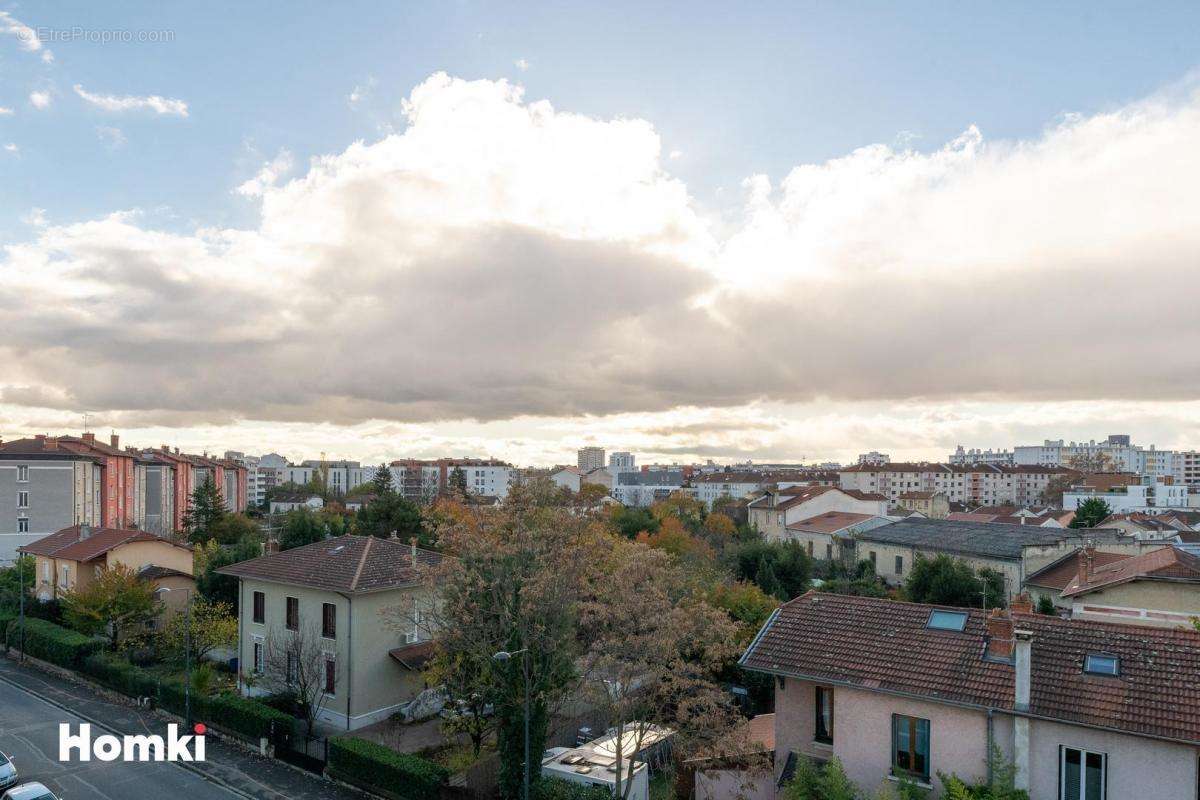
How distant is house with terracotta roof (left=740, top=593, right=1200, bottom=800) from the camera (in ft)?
46.4

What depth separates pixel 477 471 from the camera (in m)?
159

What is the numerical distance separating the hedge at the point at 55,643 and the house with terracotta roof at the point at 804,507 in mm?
54278

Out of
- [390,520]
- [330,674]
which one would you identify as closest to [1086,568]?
[330,674]

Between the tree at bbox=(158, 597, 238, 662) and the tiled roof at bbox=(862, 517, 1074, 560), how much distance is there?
4228 cm

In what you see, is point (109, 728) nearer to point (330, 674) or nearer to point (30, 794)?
point (330, 674)

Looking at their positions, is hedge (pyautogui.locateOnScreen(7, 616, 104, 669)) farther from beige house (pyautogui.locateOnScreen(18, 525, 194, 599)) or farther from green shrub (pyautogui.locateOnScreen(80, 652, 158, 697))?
beige house (pyautogui.locateOnScreen(18, 525, 194, 599))

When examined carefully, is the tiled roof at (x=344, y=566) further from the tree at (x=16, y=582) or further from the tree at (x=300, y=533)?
the tree at (x=300, y=533)

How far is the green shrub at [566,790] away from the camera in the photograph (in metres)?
18.5

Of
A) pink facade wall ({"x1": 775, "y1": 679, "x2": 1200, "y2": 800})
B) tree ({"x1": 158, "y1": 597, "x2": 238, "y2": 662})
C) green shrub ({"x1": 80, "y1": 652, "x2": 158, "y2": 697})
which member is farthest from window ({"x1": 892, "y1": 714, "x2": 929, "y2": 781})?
tree ({"x1": 158, "y1": 597, "x2": 238, "y2": 662})

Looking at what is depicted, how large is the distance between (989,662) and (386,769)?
54.5ft

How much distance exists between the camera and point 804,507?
71.6m

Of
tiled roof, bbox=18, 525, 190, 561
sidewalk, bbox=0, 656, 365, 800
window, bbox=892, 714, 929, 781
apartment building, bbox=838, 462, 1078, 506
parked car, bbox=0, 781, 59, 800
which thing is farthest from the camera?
apartment building, bbox=838, 462, 1078, 506

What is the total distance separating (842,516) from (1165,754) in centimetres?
5723

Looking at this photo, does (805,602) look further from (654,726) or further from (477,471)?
(477,471)
